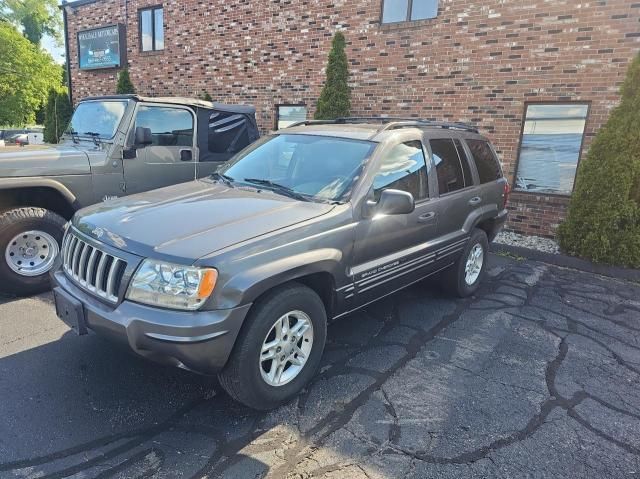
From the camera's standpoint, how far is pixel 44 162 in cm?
449

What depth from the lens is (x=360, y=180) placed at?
334 centimetres

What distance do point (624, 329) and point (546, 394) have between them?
1.79 metres

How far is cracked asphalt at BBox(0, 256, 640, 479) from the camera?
7.93ft

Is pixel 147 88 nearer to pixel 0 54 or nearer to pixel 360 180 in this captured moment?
pixel 360 180

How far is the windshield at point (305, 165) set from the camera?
339cm

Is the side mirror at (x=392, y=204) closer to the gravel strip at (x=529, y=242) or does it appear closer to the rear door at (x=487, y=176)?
the rear door at (x=487, y=176)

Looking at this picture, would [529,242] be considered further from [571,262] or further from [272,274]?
[272,274]

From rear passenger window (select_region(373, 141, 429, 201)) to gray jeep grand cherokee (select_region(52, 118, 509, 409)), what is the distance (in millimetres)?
14

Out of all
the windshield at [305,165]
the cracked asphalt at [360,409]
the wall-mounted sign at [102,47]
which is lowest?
the cracked asphalt at [360,409]

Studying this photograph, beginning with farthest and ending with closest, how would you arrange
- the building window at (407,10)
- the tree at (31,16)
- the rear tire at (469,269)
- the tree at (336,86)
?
the tree at (31,16)
the tree at (336,86)
the building window at (407,10)
the rear tire at (469,269)

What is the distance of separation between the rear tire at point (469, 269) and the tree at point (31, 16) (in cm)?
4828

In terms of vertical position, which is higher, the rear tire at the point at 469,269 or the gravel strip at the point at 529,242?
the rear tire at the point at 469,269

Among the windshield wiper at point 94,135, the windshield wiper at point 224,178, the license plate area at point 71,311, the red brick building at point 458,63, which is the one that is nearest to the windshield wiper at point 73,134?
the windshield wiper at point 94,135

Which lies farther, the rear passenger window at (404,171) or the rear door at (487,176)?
the rear door at (487,176)
